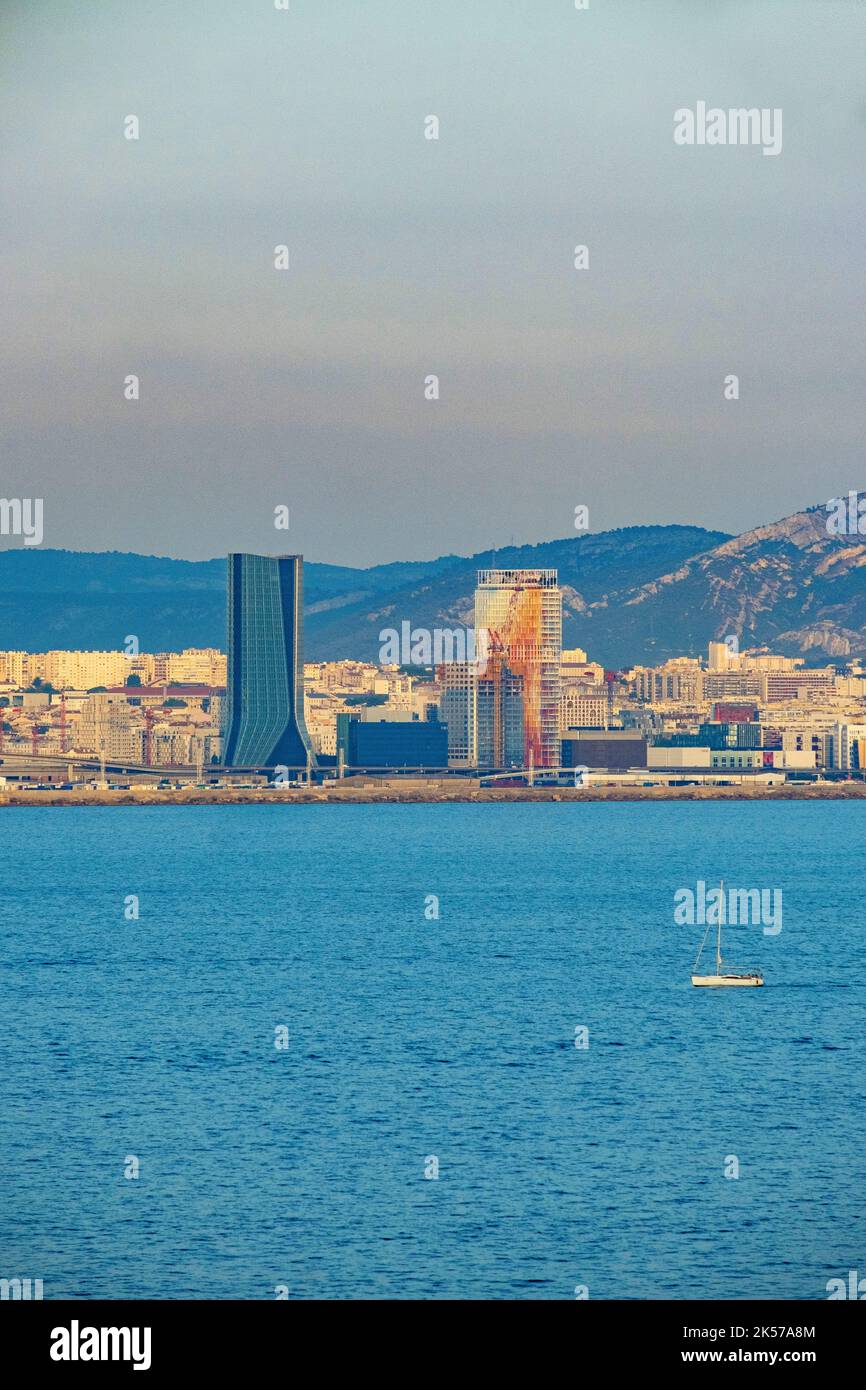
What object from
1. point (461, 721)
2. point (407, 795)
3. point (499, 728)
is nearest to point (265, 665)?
point (461, 721)

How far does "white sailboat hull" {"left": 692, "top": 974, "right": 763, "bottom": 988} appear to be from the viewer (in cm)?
3628

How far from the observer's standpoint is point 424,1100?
24.6m

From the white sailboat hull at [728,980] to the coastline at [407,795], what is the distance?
300 feet

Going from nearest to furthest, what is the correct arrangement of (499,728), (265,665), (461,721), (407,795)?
1. (407,795)
2. (499,728)
3. (461,721)
4. (265,665)

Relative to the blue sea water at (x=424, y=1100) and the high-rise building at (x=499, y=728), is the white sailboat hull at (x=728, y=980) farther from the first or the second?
the high-rise building at (x=499, y=728)

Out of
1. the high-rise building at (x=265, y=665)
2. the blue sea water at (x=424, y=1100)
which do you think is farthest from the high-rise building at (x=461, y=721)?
the blue sea water at (x=424, y=1100)

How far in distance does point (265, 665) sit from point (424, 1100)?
12191 centimetres

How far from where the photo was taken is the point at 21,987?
119 feet

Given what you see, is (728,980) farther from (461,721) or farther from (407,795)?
(461,721)

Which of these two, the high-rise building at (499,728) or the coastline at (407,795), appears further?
the high-rise building at (499,728)

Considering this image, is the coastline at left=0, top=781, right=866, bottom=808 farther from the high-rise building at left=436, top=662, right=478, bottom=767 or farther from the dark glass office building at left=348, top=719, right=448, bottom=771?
the high-rise building at left=436, top=662, right=478, bottom=767

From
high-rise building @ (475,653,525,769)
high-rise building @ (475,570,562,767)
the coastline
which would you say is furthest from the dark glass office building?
high-rise building @ (475,570,562,767)

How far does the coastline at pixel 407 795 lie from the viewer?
5123 inches
